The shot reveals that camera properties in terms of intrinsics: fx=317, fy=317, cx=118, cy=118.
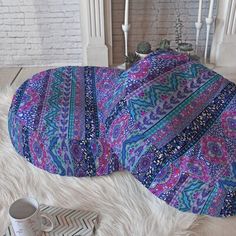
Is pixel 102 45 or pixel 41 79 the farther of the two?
pixel 102 45

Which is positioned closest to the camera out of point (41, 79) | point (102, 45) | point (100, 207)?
point (100, 207)

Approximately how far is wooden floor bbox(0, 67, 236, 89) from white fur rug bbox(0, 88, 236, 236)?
37.5 inches

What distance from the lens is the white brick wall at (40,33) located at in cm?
225

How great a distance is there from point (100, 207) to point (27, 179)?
0.31 m

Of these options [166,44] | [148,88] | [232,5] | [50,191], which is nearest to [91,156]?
[50,191]

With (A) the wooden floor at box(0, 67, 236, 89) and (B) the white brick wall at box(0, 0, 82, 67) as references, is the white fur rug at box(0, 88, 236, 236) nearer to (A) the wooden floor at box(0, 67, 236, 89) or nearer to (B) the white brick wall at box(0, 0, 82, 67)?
(A) the wooden floor at box(0, 67, 236, 89)

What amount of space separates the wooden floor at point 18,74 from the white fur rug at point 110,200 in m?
0.95

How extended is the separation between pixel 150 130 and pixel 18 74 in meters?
1.55

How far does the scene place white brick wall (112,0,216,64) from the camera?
88.0 inches

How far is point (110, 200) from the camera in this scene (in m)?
1.07

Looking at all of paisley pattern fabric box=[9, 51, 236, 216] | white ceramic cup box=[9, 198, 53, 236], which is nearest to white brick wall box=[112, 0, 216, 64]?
paisley pattern fabric box=[9, 51, 236, 216]

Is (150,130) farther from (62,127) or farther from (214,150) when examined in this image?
(62,127)

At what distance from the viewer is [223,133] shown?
3.63ft

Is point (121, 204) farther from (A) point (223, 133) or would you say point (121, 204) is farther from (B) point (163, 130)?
(A) point (223, 133)
